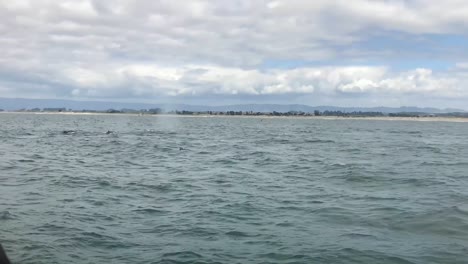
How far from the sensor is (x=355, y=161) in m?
35.5

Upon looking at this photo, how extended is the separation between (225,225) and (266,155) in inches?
1006

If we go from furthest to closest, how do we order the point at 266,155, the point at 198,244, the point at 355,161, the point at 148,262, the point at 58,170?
the point at 266,155
the point at 355,161
the point at 58,170
the point at 198,244
the point at 148,262

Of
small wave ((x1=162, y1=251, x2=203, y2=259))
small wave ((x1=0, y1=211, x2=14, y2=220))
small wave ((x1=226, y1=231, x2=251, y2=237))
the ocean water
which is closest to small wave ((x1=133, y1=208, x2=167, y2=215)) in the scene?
the ocean water

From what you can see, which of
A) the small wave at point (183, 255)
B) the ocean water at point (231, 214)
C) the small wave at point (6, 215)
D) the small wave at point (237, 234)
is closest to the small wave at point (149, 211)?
the ocean water at point (231, 214)

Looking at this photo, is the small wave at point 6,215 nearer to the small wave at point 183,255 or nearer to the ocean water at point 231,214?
the ocean water at point 231,214

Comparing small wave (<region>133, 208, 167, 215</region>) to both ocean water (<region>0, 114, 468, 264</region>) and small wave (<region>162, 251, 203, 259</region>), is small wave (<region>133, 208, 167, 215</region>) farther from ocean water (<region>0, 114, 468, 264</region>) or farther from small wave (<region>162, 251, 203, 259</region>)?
small wave (<region>162, 251, 203, 259</region>)

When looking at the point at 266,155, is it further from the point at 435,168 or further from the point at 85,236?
the point at 85,236

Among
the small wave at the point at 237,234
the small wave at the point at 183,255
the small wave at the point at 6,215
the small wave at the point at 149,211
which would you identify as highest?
the small wave at the point at 6,215

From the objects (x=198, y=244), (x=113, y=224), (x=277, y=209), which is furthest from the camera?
(x=277, y=209)

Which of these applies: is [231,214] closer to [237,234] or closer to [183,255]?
[237,234]

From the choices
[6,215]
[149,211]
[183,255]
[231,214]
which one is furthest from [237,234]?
[6,215]

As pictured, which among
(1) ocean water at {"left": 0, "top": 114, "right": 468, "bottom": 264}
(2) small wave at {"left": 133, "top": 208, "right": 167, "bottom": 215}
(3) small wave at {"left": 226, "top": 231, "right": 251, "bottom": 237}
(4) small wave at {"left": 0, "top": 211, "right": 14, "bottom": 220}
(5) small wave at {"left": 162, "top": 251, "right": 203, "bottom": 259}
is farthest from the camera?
(2) small wave at {"left": 133, "top": 208, "right": 167, "bottom": 215}

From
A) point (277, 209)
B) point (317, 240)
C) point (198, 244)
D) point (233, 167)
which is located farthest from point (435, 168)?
point (198, 244)

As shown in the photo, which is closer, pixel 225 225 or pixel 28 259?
pixel 28 259
